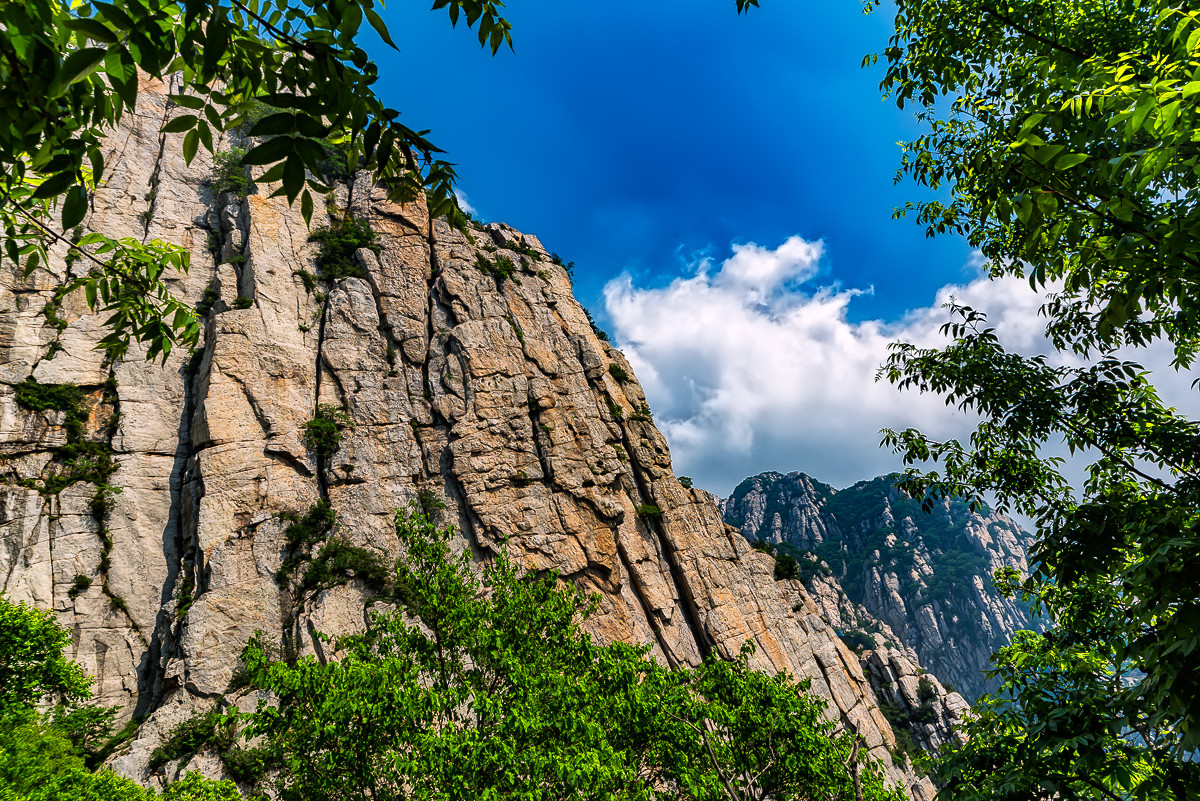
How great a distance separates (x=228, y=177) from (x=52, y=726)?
29.5 m

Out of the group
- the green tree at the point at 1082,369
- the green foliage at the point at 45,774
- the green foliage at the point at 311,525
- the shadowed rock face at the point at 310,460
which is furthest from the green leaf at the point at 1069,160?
the green foliage at the point at 311,525

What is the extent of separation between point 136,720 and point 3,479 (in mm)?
11033

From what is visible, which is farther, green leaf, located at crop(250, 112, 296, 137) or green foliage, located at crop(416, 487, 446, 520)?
green foliage, located at crop(416, 487, 446, 520)

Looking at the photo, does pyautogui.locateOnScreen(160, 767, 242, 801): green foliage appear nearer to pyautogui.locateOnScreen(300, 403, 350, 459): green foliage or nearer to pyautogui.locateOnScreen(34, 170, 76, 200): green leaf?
pyautogui.locateOnScreen(300, 403, 350, 459): green foliage

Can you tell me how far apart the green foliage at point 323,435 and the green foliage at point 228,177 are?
16.0m

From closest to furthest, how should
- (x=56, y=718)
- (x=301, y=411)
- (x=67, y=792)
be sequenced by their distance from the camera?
(x=67, y=792)
(x=56, y=718)
(x=301, y=411)

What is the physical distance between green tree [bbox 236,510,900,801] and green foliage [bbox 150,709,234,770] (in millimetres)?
8741

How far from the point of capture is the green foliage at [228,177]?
32.3 meters

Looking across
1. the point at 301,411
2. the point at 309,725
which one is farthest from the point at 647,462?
the point at 309,725

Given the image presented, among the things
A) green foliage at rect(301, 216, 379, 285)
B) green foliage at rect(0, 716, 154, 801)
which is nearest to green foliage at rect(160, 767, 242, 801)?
green foliage at rect(0, 716, 154, 801)

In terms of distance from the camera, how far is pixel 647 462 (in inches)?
1277

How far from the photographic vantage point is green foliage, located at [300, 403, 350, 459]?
26.0m

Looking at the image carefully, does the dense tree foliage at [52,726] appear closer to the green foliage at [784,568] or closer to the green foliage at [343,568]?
the green foliage at [343,568]

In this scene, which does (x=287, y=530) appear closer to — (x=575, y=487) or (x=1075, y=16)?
(x=575, y=487)
